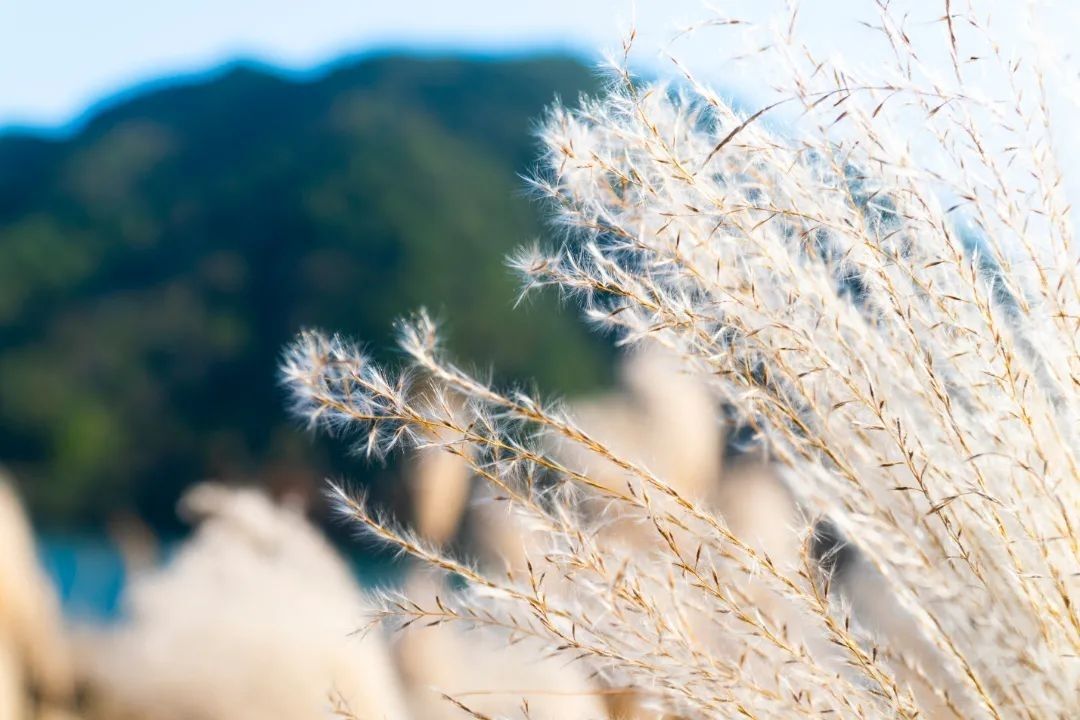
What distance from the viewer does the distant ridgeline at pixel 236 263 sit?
9727mm

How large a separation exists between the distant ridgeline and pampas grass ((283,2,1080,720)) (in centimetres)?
733

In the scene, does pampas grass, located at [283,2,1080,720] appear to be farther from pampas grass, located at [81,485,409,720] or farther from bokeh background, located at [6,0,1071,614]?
bokeh background, located at [6,0,1071,614]

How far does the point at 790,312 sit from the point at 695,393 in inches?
36.4

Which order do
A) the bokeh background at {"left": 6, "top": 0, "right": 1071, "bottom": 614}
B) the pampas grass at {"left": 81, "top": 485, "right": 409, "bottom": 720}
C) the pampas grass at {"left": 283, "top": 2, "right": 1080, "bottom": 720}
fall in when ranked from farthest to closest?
the bokeh background at {"left": 6, "top": 0, "right": 1071, "bottom": 614}, the pampas grass at {"left": 81, "top": 485, "right": 409, "bottom": 720}, the pampas grass at {"left": 283, "top": 2, "right": 1080, "bottom": 720}

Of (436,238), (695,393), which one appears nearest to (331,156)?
(436,238)

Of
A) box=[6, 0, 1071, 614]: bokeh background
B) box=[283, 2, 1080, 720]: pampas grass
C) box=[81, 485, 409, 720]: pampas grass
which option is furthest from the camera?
box=[6, 0, 1071, 614]: bokeh background

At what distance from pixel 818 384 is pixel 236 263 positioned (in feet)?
37.5

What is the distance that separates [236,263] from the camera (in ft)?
37.1

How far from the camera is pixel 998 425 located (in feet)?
1.78

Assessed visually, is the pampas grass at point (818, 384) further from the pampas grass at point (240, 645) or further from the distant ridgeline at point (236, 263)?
the distant ridgeline at point (236, 263)

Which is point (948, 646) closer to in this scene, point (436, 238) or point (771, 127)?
point (771, 127)

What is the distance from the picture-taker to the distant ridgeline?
31.9 ft

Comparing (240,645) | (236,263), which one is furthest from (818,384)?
(236,263)

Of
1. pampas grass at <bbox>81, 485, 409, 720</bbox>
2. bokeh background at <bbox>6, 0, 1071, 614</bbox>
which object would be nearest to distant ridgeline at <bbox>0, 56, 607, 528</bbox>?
bokeh background at <bbox>6, 0, 1071, 614</bbox>
